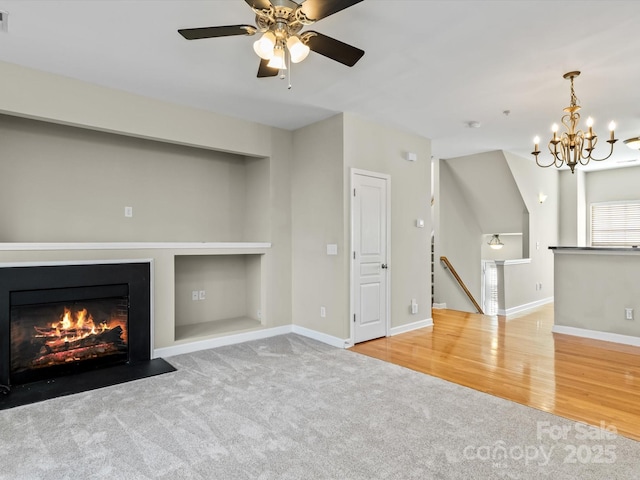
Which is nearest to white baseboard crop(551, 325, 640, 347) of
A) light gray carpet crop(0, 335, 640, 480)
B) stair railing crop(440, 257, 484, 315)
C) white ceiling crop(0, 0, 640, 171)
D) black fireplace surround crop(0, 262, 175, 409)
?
stair railing crop(440, 257, 484, 315)

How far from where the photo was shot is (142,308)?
12.9 feet

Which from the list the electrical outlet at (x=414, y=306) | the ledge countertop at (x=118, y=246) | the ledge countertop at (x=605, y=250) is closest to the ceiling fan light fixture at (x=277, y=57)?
the ledge countertop at (x=118, y=246)

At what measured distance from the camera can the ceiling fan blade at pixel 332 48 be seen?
2311 mm

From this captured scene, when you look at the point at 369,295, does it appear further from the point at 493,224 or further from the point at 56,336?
the point at 493,224

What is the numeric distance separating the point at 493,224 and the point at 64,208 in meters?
7.26

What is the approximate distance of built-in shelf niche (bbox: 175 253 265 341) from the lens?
4863 millimetres

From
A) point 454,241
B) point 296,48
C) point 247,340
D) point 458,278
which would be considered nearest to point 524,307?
point 458,278

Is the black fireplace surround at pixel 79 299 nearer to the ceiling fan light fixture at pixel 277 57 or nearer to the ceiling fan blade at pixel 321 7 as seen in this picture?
the ceiling fan light fixture at pixel 277 57

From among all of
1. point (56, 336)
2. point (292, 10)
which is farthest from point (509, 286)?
point (56, 336)

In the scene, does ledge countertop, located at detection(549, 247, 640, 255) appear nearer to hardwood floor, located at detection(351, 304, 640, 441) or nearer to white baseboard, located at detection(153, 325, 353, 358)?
hardwood floor, located at detection(351, 304, 640, 441)

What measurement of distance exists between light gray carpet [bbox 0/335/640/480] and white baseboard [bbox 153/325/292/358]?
0.72 m

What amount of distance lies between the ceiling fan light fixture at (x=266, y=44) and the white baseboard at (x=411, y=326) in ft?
12.6

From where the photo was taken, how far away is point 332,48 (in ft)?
7.93

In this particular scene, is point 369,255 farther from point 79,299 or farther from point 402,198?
point 79,299
